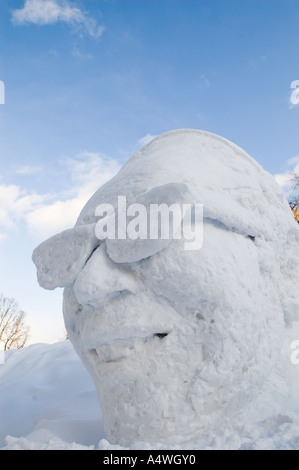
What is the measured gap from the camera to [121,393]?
1.95m

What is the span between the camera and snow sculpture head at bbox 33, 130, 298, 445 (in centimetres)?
190

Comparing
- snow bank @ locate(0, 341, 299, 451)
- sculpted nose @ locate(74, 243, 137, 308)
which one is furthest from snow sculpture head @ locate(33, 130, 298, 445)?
snow bank @ locate(0, 341, 299, 451)

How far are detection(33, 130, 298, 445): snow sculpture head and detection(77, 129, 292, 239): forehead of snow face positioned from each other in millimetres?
20

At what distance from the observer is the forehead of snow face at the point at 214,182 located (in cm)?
214

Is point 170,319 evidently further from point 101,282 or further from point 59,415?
point 59,415

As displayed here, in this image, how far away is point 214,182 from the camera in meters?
2.35

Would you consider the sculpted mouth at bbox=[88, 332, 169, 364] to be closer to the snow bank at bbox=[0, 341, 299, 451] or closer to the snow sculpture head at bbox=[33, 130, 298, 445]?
the snow sculpture head at bbox=[33, 130, 298, 445]

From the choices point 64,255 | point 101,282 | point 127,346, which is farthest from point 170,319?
point 64,255

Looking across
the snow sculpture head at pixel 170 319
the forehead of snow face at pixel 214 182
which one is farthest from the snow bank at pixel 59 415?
the forehead of snow face at pixel 214 182

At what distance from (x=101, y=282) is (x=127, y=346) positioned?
365 mm

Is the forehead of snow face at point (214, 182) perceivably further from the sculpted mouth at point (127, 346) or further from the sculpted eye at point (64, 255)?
the sculpted mouth at point (127, 346)

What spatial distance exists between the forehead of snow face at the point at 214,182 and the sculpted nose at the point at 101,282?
40cm
